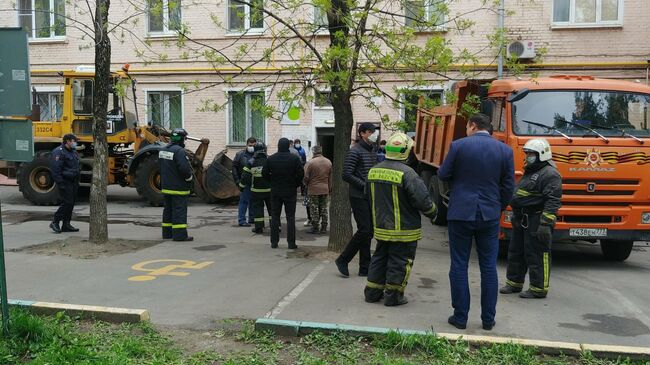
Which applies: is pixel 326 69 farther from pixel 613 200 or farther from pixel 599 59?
pixel 599 59

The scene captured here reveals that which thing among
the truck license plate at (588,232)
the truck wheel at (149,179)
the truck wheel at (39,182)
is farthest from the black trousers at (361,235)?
the truck wheel at (39,182)

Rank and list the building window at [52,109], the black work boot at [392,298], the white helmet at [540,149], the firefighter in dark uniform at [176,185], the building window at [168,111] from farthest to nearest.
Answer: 1. the building window at [168,111]
2. the building window at [52,109]
3. the firefighter in dark uniform at [176,185]
4. the white helmet at [540,149]
5. the black work boot at [392,298]

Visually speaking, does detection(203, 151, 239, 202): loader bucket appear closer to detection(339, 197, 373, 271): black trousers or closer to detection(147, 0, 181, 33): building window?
detection(147, 0, 181, 33): building window

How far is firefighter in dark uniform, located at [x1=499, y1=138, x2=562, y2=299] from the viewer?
6242mm

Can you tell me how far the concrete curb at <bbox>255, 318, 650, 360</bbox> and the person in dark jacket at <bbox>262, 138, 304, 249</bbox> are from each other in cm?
384

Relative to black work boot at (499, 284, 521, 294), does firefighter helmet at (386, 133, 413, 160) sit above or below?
above

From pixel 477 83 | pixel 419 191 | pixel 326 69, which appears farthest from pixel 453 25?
pixel 419 191

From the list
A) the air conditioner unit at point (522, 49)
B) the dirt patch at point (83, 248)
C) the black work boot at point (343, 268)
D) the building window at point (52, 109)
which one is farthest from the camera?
the air conditioner unit at point (522, 49)

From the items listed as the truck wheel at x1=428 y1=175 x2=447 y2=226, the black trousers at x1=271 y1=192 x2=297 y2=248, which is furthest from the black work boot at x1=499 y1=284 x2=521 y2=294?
the truck wheel at x1=428 y1=175 x2=447 y2=226

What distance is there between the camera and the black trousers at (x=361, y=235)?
6.80 m

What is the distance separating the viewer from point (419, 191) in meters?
5.44

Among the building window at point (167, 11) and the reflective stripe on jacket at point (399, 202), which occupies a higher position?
the building window at point (167, 11)

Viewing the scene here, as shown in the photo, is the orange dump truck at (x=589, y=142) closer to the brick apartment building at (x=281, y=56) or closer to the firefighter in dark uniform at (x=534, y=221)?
the firefighter in dark uniform at (x=534, y=221)

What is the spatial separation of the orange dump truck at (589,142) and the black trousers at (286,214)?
253cm
